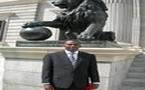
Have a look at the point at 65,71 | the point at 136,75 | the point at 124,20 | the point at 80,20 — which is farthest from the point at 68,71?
the point at 124,20

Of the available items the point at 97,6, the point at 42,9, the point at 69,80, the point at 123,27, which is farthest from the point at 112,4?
the point at 69,80

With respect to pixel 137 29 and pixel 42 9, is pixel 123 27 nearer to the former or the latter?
pixel 137 29

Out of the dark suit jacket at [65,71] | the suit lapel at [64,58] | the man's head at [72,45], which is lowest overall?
the dark suit jacket at [65,71]

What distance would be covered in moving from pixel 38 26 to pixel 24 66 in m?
1.03

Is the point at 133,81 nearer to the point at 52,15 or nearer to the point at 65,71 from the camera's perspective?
the point at 65,71

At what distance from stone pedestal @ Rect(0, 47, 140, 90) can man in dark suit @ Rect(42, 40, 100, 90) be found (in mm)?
2008

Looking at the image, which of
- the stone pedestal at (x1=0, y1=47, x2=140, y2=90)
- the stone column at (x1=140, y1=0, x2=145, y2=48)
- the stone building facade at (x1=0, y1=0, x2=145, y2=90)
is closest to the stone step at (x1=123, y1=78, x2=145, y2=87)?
the stone pedestal at (x1=0, y1=47, x2=140, y2=90)

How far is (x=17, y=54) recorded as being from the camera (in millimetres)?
7602

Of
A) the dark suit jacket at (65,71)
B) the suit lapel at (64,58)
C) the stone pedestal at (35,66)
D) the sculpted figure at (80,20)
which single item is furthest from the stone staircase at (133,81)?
the suit lapel at (64,58)

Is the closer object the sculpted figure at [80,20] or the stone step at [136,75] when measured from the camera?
the sculpted figure at [80,20]

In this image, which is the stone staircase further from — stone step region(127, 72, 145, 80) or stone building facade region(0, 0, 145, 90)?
stone building facade region(0, 0, 145, 90)

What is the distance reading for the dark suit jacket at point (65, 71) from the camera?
4.31 m

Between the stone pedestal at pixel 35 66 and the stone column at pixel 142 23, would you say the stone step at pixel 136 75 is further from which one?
the stone column at pixel 142 23

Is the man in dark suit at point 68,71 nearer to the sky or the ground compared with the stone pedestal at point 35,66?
nearer to the sky
